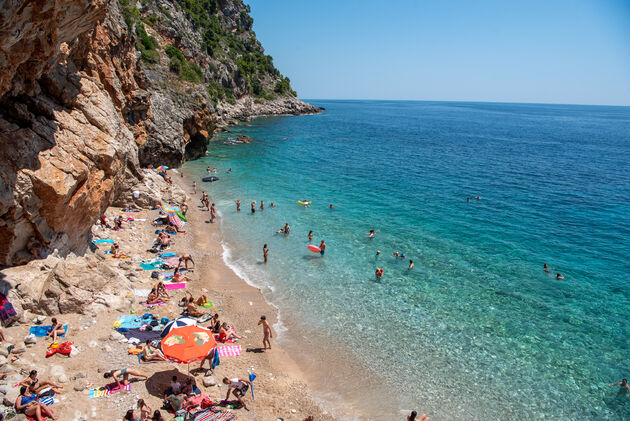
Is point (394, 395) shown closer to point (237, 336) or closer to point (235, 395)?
point (235, 395)

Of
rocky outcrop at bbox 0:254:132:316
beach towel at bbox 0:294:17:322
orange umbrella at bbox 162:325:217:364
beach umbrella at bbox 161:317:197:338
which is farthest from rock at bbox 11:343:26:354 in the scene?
orange umbrella at bbox 162:325:217:364

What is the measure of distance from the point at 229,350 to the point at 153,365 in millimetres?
2915

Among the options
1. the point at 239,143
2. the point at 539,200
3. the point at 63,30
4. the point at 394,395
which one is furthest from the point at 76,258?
the point at 239,143

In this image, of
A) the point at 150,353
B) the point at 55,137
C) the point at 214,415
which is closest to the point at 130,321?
the point at 150,353

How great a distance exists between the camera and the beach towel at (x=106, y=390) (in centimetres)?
1053

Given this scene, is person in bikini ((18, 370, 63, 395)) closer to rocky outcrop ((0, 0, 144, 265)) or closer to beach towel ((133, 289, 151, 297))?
rocky outcrop ((0, 0, 144, 265))

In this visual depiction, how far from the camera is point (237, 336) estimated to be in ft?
50.9

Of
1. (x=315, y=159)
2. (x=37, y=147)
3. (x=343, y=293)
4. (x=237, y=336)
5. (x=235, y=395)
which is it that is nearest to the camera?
(x=235, y=395)

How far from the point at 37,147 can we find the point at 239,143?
50202mm

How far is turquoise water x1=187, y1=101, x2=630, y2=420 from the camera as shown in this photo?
13836 millimetres

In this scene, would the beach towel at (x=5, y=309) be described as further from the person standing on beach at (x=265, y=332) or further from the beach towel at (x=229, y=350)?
the person standing on beach at (x=265, y=332)

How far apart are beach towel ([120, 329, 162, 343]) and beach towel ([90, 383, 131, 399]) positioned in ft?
8.10

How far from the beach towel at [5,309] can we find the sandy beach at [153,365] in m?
0.40

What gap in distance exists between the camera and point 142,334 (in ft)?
45.1
